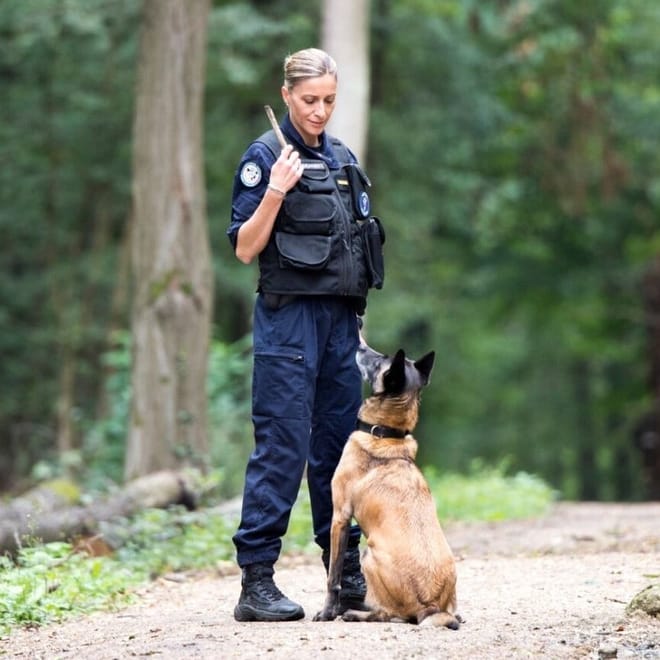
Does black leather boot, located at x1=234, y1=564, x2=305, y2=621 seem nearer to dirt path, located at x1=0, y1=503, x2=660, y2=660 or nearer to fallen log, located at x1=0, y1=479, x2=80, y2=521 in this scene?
dirt path, located at x1=0, y1=503, x2=660, y2=660

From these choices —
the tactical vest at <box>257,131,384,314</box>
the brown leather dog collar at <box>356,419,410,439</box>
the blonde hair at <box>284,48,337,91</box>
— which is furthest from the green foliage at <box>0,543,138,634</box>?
the blonde hair at <box>284,48,337,91</box>

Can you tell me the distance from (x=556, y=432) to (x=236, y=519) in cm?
2941

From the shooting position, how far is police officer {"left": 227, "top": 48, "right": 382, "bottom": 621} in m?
6.66

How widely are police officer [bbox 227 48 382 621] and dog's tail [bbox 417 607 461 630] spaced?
1.77ft

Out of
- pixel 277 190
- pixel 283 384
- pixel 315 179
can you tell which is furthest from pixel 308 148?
pixel 283 384

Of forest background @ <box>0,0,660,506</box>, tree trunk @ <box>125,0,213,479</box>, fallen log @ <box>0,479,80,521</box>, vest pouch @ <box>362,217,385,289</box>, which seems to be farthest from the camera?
forest background @ <box>0,0,660,506</box>

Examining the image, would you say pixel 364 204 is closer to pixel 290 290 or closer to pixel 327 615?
pixel 290 290

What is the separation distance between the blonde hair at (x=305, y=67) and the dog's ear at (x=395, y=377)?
140 centimetres

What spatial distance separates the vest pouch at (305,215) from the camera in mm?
6645

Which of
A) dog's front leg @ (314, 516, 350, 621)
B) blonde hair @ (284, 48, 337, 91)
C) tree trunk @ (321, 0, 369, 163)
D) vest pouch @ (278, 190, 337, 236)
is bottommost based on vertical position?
dog's front leg @ (314, 516, 350, 621)

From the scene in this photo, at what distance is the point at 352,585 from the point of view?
6.90m

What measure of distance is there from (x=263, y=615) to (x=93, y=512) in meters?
4.40

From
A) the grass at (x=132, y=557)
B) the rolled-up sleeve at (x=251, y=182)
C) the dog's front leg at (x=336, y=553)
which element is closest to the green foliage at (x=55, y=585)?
the grass at (x=132, y=557)

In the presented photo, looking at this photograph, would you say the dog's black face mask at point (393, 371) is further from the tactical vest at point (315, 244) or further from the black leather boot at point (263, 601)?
the black leather boot at point (263, 601)
